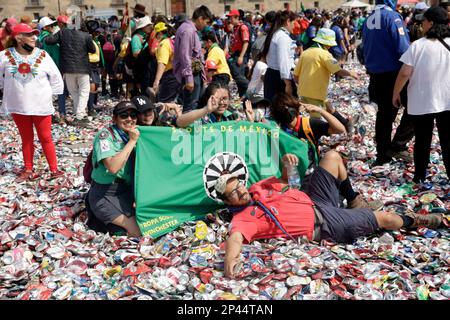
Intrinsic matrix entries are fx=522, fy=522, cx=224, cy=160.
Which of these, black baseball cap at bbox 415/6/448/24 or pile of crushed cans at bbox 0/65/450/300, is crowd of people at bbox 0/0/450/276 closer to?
black baseball cap at bbox 415/6/448/24

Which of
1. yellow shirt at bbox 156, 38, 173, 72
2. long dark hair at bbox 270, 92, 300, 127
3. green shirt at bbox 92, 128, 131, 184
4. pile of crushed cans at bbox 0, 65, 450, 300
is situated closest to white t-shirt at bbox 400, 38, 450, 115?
pile of crushed cans at bbox 0, 65, 450, 300

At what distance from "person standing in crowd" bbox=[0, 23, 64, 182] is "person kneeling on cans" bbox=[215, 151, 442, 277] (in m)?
3.24

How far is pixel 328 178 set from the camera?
482cm

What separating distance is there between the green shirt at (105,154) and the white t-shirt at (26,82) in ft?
7.12

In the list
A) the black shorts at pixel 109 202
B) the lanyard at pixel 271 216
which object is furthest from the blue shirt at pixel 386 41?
the black shorts at pixel 109 202

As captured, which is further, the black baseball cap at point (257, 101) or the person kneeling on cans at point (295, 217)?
the black baseball cap at point (257, 101)

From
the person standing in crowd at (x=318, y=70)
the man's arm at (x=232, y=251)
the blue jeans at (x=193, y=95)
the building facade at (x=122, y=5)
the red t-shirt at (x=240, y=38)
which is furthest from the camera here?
the building facade at (x=122, y=5)

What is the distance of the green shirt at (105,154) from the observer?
15.5 ft

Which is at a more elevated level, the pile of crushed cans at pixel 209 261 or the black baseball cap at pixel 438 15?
the black baseball cap at pixel 438 15

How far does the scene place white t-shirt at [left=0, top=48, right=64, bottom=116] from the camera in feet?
21.5

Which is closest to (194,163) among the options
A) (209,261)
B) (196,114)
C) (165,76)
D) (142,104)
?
(196,114)

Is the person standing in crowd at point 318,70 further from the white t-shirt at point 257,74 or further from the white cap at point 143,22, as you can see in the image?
the white cap at point 143,22
